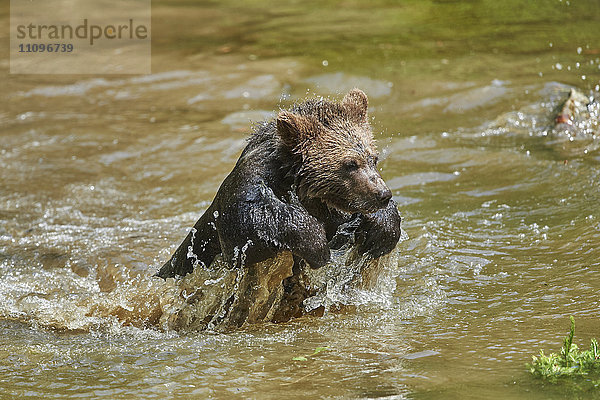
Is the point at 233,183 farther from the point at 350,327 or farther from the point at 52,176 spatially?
the point at 52,176

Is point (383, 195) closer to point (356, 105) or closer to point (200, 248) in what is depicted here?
point (356, 105)

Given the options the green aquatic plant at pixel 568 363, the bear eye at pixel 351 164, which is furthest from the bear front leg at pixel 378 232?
the green aquatic plant at pixel 568 363

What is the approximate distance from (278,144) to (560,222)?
10.9ft

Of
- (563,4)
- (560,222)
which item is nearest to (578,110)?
(560,222)

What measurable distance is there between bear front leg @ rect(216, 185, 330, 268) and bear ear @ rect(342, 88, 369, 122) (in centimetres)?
75

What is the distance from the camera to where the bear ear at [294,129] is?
17.2 ft

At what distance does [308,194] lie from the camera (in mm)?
5395

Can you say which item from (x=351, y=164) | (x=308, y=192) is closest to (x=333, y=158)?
(x=351, y=164)

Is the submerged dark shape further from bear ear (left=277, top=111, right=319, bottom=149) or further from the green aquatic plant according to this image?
the green aquatic plant

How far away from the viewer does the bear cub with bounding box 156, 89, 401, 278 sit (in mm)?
5254

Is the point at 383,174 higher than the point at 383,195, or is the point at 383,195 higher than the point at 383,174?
the point at 383,174

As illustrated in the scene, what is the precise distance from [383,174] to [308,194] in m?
4.29

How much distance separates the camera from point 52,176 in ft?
34.5
